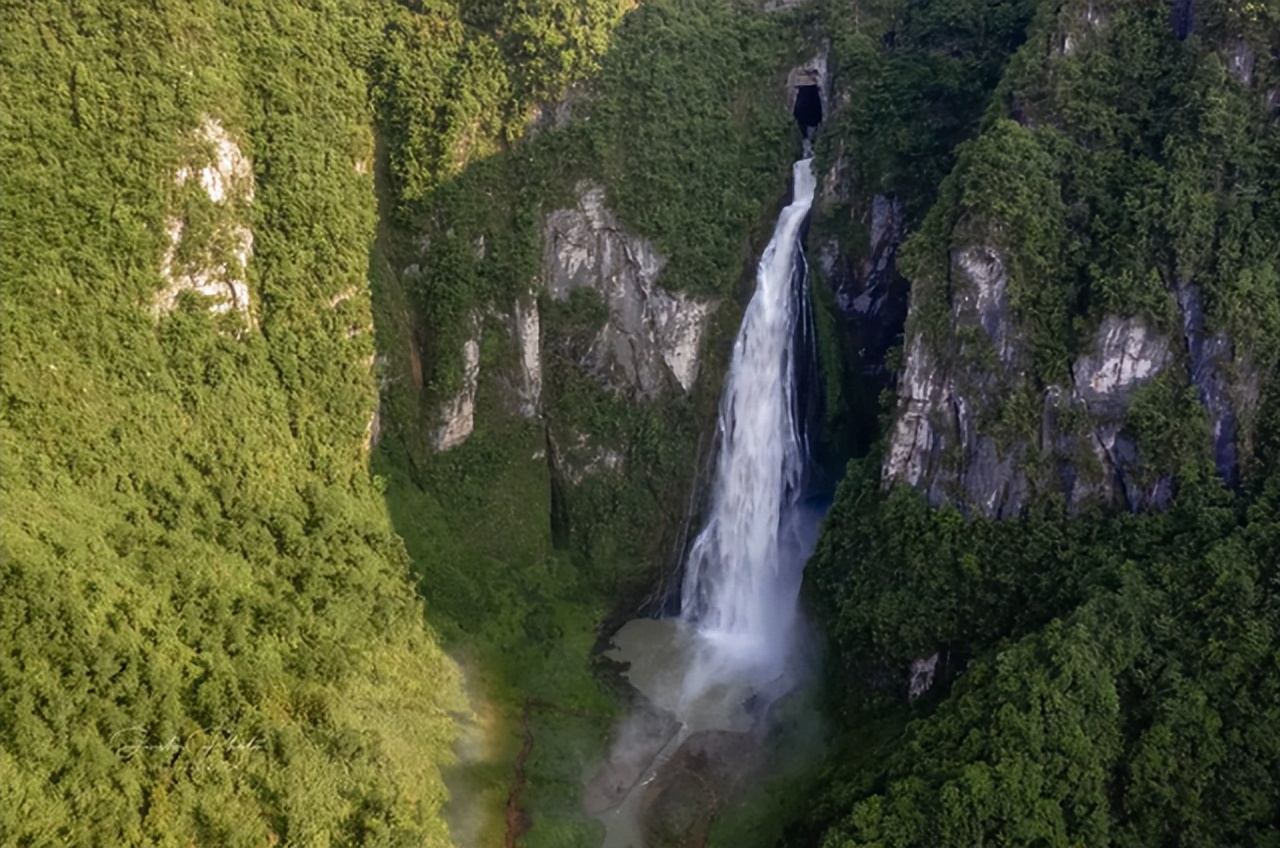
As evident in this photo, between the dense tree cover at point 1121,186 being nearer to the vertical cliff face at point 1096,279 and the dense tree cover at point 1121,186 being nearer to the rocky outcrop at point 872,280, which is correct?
the vertical cliff face at point 1096,279

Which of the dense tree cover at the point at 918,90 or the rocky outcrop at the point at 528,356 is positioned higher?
the dense tree cover at the point at 918,90

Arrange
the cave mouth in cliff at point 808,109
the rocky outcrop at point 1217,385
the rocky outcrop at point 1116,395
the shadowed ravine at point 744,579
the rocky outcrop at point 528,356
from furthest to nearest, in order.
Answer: the cave mouth in cliff at point 808,109, the rocky outcrop at point 528,356, the shadowed ravine at point 744,579, the rocky outcrop at point 1116,395, the rocky outcrop at point 1217,385

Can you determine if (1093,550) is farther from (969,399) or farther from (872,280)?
(872,280)

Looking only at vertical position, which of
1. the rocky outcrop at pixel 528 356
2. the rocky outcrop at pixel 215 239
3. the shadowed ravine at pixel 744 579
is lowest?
the shadowed ravine at pixel 744 579

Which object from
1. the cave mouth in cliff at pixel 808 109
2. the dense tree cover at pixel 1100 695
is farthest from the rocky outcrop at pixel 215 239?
the cave mouth in cliff at pixel 808 109

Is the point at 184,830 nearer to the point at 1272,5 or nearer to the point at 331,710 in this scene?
the point at 331,710

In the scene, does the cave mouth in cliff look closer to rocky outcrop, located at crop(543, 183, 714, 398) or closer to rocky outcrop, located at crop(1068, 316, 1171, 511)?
rocky outcrop, located at crop(543, 183, 714, 398)

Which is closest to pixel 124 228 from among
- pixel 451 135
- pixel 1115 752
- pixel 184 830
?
pixel 451 135

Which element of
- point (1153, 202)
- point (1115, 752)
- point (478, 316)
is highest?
point (1153, 202)
